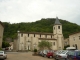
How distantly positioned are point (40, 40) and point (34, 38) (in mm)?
4417

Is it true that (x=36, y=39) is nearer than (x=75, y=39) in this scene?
No

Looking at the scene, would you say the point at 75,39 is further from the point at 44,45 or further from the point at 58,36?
the point at 58,36

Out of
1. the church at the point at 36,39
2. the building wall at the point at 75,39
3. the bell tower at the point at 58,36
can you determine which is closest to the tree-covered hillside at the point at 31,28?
the bell tower at the point at 58,36

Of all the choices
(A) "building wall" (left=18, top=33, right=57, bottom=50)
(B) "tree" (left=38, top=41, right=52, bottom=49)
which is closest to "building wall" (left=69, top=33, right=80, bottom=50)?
(B) "tree" (left=38, top=41, right=52, bottom=49)

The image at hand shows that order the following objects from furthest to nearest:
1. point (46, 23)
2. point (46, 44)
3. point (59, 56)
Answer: point (46, 23) → point (46, 44) → point (59, 56)

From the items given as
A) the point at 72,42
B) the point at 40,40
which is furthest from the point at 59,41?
the point at 72,42

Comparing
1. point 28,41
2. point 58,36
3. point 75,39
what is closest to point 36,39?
point 28,41

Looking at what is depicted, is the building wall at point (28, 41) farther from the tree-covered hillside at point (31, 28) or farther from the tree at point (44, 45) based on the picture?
the tree-covered hillside at point (31, 28)

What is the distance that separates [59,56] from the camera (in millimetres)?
17781

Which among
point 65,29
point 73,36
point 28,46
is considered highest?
point 65,29

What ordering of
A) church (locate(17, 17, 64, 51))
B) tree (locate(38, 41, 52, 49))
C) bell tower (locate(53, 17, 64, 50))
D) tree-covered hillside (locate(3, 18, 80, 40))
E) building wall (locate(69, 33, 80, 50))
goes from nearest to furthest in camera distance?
1. building wall (locate(69, 33, 80, 50))
2. tree (locate(38, 41, 52, 49))
3. church (locate(17, 17, 64, 51))
4. bell tower (locate(53, 17, 64, 50))
5. tree-covered hillside (locate(3, 18, 80, 40))

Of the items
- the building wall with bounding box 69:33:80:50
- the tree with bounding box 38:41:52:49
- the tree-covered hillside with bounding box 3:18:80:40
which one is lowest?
the tree with bounding box 38:41:52:49

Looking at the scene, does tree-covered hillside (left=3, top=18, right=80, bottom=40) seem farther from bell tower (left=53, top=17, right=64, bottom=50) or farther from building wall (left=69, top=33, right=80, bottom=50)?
building wall (left=69, top=33, right=80, bottom=50)

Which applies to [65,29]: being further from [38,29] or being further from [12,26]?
[12,26]
